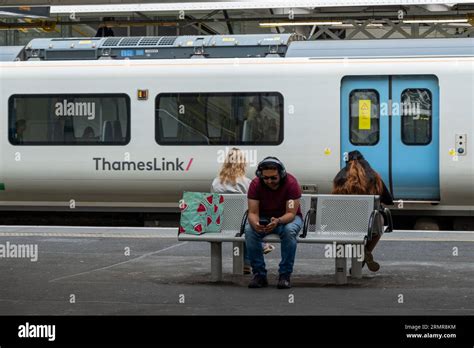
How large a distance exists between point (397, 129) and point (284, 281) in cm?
651

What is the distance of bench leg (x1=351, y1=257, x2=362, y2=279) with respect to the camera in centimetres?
1059

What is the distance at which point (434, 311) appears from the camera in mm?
8461

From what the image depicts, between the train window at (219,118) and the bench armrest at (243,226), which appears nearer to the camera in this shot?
the bench armrest at (243,226)

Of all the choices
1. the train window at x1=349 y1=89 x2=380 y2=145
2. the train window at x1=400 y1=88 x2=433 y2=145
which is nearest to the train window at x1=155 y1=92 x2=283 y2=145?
the train window at x1=349 y1=89 x2=380 y2=145

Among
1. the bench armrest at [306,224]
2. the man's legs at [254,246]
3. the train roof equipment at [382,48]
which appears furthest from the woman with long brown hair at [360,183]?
the train roof equipment at [382,48]

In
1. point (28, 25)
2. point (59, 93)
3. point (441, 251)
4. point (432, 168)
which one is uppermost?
point (28, 25)

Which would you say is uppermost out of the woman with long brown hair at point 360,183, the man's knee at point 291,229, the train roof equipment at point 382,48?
the train roof equipment at point 382,48

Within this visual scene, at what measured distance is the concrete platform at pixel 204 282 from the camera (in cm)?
876

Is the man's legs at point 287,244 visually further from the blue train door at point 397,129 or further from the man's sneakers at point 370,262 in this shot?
the blue train door at point 397,129

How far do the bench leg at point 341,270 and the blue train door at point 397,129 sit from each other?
589 centimetres

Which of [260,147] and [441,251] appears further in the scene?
[260,147]

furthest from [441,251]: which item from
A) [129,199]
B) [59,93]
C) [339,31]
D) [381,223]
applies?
[339,31]
